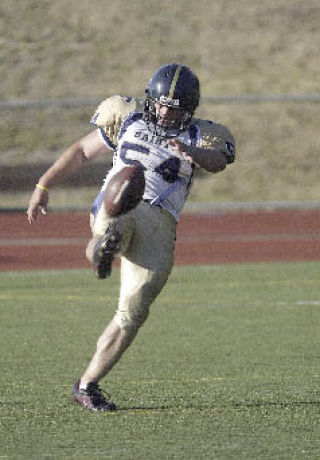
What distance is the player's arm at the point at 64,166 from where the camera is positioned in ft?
24.8

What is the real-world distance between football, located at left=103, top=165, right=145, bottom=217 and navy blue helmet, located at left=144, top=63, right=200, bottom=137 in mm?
412

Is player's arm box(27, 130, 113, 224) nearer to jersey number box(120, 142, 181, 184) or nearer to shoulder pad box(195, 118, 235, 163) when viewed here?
jersey number box(120, 142, 181, 184)

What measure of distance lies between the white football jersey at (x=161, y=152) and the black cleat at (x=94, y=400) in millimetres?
951

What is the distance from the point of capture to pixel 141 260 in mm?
7262

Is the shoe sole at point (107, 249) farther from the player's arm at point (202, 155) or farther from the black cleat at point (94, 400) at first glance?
the black cleat at point (94, 400)

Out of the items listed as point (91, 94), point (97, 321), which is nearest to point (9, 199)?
point (91, 94)

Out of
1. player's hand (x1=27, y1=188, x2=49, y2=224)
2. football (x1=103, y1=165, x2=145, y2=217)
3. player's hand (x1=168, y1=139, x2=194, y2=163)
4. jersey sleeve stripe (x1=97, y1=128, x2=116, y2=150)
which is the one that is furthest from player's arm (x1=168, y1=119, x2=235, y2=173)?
player's hand (x1=27, y1=188, x2=49, y2=224)

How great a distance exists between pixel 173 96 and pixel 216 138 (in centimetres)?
35

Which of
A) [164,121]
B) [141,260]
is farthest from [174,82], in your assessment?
[141,260]

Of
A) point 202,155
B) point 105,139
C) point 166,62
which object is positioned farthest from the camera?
point 166,62

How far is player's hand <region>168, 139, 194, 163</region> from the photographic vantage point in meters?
7.05

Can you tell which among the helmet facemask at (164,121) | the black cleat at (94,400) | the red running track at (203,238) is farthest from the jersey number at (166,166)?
the red running track at (203,238)

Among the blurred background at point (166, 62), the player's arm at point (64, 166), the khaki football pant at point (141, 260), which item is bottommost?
the blurred background at point (166, 62)

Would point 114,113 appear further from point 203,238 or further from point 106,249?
point 203,238
